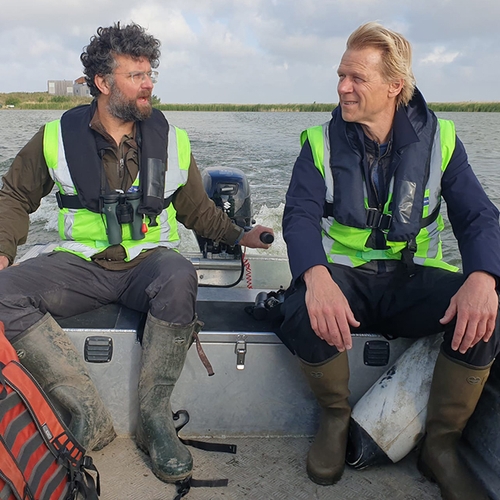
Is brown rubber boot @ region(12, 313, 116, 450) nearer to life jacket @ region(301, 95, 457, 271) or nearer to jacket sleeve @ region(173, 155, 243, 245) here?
jacket sleeve @ region(173, 155, 243, 245)

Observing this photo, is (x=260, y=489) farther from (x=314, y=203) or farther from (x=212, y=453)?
(x=314, y=203)

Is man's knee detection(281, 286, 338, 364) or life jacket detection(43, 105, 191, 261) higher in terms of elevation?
life jacket detection(43, 105, 191, 261)

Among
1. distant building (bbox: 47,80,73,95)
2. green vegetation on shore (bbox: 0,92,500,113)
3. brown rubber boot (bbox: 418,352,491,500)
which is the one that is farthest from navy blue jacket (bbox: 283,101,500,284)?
distant building (bbox: 47,80,73,95)

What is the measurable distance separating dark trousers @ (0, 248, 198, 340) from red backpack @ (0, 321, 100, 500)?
0.87 feet

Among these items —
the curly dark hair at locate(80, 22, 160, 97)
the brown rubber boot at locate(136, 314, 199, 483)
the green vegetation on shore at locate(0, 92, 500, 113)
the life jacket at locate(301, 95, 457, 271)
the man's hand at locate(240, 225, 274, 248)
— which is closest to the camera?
the brown rubber boot at locate(136, 314, 199, 483)

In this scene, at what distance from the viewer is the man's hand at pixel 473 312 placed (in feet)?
5.44

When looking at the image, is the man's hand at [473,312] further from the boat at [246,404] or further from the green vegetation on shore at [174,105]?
the green vegetation on shore at [174,105]

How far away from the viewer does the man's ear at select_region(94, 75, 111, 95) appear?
2376 mm

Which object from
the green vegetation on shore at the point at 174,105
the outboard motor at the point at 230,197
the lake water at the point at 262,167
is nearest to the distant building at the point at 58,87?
the green vegetation on shore at the point at 174,105

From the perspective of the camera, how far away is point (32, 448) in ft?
5.02

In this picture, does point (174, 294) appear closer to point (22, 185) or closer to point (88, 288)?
point (88, 288)

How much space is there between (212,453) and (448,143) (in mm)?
1521

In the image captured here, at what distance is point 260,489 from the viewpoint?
74.3 inches

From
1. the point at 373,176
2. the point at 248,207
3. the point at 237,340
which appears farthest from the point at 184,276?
the point at 248,207
